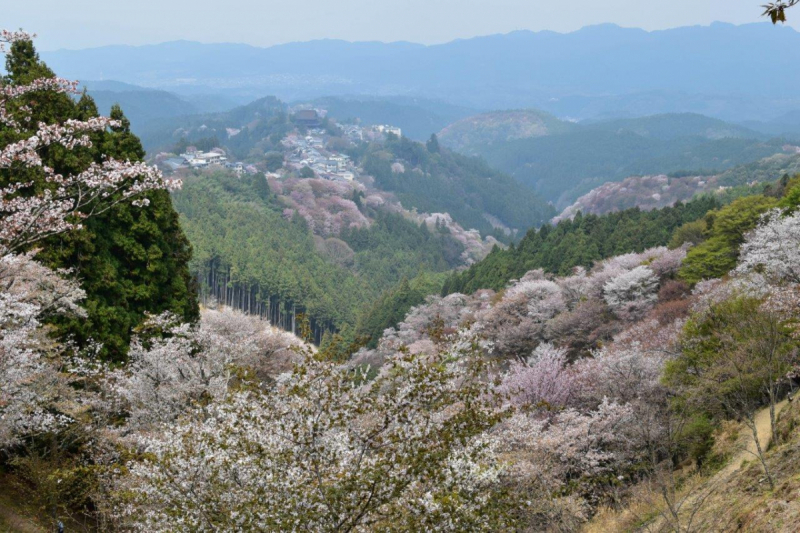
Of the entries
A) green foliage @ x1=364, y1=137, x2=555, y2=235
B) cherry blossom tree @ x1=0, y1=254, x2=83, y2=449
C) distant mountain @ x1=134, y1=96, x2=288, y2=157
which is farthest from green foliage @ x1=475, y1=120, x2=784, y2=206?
cherry blossom tree @ x1=0, y1=254, x2=83, y2=449

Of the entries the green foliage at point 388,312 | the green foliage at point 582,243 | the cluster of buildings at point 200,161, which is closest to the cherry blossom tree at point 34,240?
the green foliage at point 582,243

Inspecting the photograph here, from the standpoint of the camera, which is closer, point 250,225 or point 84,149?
point 84,149

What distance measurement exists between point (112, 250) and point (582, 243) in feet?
105

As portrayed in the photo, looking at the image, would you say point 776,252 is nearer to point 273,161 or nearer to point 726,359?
point 726,359

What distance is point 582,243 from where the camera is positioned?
42156mm

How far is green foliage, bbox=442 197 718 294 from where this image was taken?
4016 centimetres

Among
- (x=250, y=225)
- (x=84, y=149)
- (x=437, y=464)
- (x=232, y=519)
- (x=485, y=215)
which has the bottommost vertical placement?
(x=485, y=215)

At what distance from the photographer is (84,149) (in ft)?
58.2

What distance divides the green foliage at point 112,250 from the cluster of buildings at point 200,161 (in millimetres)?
82034

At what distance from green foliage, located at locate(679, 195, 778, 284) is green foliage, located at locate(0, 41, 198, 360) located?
1974 centimetres

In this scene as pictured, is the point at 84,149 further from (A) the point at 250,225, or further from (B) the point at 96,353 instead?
(A) the point at 250,225

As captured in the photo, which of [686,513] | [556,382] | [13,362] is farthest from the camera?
[556,382]

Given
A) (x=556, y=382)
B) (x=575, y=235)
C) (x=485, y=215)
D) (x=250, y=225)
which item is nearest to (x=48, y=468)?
(x=556, y=382)

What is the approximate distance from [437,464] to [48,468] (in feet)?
28.5
